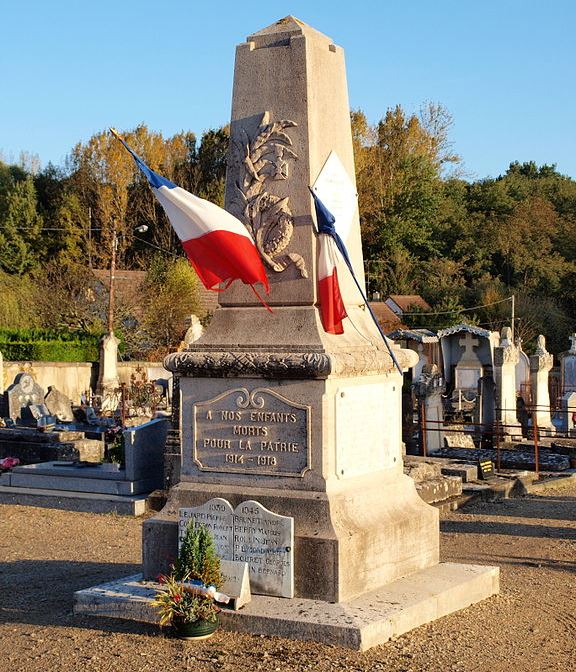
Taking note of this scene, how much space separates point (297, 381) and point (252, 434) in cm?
51

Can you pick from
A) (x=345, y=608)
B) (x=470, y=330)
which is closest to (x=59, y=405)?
(x=470, y=330)

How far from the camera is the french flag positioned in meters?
7.26

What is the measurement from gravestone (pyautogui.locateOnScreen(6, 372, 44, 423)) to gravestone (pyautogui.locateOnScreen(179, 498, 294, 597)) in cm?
1374

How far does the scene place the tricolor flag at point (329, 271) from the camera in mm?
7258

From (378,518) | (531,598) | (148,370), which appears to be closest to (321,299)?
(378,518)

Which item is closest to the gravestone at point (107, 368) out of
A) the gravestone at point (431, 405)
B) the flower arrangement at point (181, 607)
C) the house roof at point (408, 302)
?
the gravestone at point (431, 405)

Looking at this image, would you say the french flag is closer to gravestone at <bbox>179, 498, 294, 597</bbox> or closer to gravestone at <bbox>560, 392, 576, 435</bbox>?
gravestone at <bbox>179, 498, 294, 597</bbox>

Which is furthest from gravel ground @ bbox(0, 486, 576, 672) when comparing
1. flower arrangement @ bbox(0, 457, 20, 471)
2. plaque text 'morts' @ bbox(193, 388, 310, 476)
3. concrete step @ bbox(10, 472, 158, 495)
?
flower arrangement @ bbox(0, 457, 20, 471)

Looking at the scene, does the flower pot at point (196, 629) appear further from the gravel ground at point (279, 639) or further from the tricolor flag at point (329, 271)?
the tricolor flag at point (329, 271)

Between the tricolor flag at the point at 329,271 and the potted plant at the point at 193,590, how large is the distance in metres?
1.68

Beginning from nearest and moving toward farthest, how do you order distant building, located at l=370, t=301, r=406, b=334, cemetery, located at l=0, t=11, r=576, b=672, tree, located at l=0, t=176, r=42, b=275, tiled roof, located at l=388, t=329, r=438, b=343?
cemetery, located at l=0, t=11, r=576, b=672 < tiled roof, located at l=388, t=329, r=438, b=343 < distant building, located at l=370, t=301, r=406, b=334 < tree, located at l=0, t=176, r=42, b=275

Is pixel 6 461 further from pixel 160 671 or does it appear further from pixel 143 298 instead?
pixel 143 298

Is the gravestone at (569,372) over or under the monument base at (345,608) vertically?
over

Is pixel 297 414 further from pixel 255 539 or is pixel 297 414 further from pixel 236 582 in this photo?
pixel 236 582
